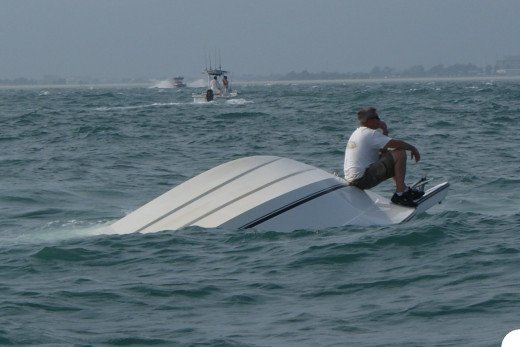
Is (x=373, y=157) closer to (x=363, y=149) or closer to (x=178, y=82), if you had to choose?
(x=363, y=149)

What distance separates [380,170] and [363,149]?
0.81 ft

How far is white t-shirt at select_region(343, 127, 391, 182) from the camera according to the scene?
32.7ft

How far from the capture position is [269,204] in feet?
31.7

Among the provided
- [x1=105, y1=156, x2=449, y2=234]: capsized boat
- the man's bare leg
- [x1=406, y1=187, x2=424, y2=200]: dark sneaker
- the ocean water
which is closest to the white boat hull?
the ocean water

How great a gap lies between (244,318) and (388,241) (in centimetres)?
253

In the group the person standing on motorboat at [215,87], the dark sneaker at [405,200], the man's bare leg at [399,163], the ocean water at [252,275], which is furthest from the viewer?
the person standing on motorboat at [215,87]

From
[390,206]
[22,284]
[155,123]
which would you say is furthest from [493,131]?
[22,284]

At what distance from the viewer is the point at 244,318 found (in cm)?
663

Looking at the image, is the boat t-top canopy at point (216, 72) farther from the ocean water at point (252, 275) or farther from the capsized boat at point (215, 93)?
the ocean water at point (252, 275)

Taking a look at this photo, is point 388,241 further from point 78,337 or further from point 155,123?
point 155,123

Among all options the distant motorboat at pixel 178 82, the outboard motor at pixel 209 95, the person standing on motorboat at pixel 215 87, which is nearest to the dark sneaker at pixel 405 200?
the outboard motor at pixel 209 95

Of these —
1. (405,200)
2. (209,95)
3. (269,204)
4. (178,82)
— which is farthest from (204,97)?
(178,82)

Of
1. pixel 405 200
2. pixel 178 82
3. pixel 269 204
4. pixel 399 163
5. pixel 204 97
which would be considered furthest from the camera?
pixel 178 82

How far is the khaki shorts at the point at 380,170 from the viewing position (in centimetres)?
998
